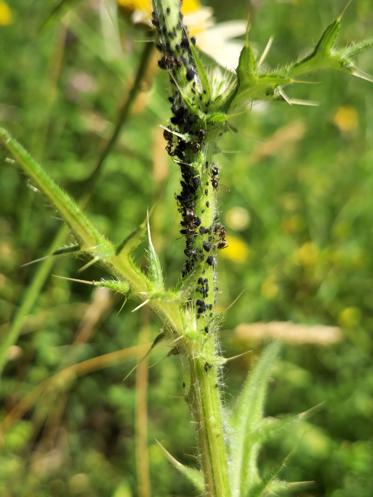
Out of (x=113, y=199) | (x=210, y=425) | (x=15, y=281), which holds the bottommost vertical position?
(x=210, y=425)

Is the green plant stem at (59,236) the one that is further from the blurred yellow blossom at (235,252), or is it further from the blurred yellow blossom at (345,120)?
the blurred yellow blossom at (345,120)

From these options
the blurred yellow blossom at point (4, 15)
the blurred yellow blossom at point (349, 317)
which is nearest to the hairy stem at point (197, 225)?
the blurred yellow blossom at point (349, 317)

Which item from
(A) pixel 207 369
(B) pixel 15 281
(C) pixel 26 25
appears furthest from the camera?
(C) pixel 26 25

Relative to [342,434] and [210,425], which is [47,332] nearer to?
[342,434]

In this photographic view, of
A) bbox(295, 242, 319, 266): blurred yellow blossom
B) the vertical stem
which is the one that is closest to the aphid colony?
the vertical stem

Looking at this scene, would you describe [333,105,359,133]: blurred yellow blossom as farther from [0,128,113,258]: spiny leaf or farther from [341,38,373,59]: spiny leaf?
[0,128,113,258]: spiny leaf

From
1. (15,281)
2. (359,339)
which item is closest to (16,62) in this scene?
(15,281)

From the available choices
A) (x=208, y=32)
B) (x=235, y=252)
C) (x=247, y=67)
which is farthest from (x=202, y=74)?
(x=235, y=252)

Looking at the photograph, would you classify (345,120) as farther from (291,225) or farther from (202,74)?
(202,74)
